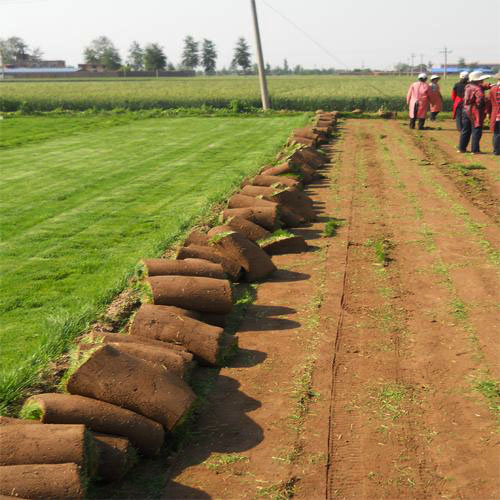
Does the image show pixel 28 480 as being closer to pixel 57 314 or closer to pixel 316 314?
pixel 57 314

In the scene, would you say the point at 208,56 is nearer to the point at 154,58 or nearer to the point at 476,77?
the point at 154,58

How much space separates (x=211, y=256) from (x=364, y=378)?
2848mm

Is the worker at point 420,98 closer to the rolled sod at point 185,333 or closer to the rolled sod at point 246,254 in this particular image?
the rolled sod at point 246,254

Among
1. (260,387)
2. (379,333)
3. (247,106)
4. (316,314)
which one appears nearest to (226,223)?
(316,314)

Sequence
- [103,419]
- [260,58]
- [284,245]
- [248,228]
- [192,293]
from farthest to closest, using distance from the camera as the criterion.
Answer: [260,58], [284,245], [248,228], [192,293], [103,419]

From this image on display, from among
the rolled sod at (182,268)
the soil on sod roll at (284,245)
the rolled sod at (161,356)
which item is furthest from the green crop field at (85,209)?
the soil on sod roll at (284,245)

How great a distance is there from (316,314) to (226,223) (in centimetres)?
256

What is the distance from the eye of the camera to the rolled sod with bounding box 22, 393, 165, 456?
14.9ft

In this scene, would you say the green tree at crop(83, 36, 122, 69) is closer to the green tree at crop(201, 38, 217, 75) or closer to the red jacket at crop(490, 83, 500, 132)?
the green tree at crop(201, 38, 217, 75)

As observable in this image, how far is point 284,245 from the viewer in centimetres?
934

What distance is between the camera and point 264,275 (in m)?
8.26

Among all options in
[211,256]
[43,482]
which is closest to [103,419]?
[43,482]

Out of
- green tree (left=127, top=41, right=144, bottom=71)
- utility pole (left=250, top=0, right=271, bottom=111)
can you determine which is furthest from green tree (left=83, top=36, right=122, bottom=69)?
utility pole (left=250, top=0, right=271, bottom=111)

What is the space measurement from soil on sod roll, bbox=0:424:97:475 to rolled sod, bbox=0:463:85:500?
0.12 meters
